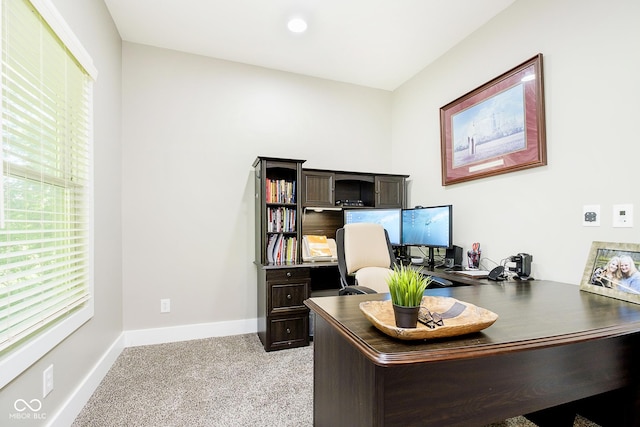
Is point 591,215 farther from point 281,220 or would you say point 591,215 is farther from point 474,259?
point 281,220

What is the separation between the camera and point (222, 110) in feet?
10.4

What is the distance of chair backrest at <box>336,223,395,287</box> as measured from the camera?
2428mm

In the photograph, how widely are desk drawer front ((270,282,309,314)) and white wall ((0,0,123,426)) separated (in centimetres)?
130

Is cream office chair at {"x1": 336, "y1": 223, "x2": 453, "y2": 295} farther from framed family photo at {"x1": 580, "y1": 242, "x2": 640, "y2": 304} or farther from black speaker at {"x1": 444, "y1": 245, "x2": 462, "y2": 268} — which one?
framed family photo at {"x1": 580, "y1": 242, "x2": 640, "y2": 304}

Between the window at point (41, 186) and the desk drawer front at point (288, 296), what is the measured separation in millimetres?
1355

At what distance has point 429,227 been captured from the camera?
2.89 metres

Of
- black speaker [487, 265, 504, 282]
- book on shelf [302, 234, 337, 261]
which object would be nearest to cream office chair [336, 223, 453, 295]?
black speaker [487, 265, 504, 282]

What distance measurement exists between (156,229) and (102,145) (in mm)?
915

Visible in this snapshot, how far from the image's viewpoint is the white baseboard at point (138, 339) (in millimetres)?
1745

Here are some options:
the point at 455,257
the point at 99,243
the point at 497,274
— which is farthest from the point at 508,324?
the point at 99,243

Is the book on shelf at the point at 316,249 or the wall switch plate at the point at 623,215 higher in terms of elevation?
the wall switch plate at the point at 623,215

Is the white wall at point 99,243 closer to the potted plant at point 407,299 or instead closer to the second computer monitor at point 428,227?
the potted plant at point 407,299

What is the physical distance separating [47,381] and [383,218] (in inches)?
112

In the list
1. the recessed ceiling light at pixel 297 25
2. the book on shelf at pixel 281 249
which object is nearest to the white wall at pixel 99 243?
the book on shelf at pixel 281 249
